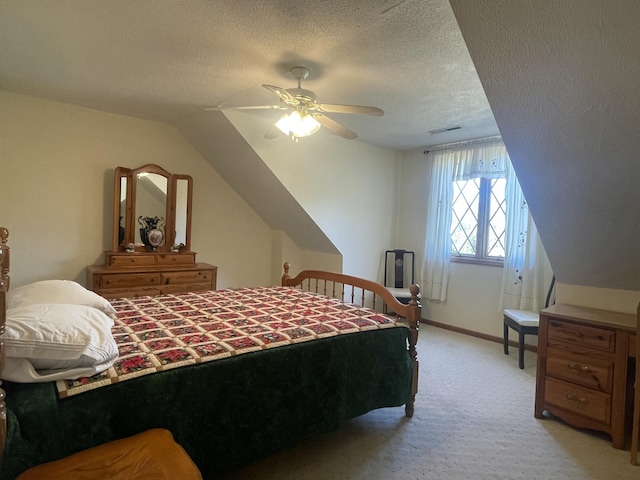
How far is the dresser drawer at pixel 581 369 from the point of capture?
226cm

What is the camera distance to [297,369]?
6.20 ft

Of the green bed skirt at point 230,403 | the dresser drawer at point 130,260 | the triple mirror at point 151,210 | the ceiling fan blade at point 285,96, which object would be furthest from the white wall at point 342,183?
the green bed skirt at point 230,403

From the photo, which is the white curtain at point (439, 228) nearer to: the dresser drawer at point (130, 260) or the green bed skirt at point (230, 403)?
the green bed skirt at point (230, 403)

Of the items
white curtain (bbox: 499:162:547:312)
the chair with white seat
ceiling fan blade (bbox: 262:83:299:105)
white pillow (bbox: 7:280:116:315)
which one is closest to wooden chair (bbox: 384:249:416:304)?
white curtain (bbox: 499:162:547:312)

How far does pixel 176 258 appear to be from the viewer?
12.9 ft

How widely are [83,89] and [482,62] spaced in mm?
3041

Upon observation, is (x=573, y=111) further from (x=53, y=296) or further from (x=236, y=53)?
(x=53, y=296)

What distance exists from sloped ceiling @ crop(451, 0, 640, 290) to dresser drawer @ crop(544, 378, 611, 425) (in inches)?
31.1

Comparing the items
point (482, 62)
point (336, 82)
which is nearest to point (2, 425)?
point (482, 62)

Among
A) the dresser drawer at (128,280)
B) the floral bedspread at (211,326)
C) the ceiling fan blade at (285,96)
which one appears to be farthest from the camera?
the dresser drawer at (128,280)

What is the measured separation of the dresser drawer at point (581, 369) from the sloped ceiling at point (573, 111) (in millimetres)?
633

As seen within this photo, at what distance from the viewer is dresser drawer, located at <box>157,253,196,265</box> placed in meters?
3.84

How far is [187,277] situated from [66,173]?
1.50 m

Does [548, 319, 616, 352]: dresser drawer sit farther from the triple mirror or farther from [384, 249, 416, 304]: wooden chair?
the triple mirror
